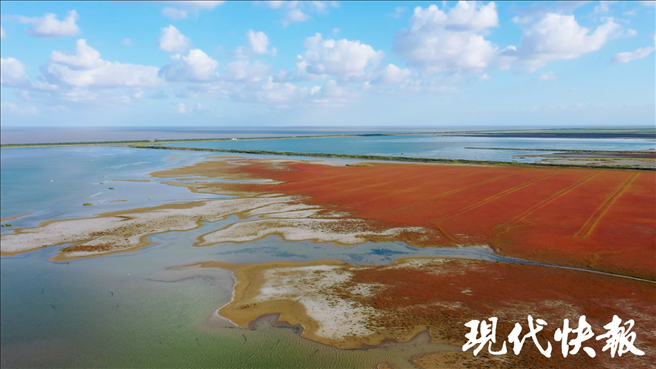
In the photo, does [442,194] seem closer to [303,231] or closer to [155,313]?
[303,231]

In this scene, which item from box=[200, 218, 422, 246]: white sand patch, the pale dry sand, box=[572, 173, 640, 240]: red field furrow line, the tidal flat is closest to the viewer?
the tidal flat

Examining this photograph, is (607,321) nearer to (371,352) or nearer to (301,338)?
(371,352)

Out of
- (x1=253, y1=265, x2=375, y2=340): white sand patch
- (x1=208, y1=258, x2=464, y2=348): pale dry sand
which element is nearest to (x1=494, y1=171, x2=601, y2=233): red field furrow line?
(x1=208, y1=258, x2=464, y2=348): pale dry sand

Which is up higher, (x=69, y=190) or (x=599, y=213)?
(x=69, y=190)

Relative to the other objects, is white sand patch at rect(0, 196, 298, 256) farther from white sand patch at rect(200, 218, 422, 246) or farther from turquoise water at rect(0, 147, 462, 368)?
white sand patch at rect(200, 218, 422, 246)

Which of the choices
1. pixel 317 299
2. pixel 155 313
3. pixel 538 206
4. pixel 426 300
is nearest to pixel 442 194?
pixel 538 206

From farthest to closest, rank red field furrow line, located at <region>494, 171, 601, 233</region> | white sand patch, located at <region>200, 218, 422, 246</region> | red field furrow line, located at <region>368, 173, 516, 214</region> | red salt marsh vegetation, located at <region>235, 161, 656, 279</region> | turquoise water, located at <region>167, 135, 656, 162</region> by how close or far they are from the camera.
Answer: turquoise water, located at <region>167, 135, 656, 162</region>
red field furrow line, located at <region>368, 173, 516, 214</region>
red field furrow line, located at <region>494, 171, 601, 233</region>
white sand patch, located at <region>200, 218, 422, 246</region>
red salt marsh vegetation, located at <region>235, 161, 656, 279</region>

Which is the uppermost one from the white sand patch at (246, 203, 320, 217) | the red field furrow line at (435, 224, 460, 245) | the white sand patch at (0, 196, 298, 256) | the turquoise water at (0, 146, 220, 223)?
the turquoise water at (0, 146, 220, 223)
